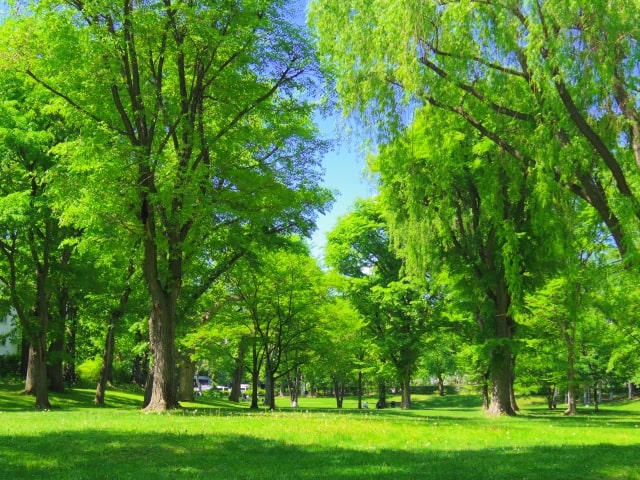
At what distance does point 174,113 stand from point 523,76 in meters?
9.65

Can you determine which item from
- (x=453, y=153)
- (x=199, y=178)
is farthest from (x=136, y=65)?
(x=453, y=153)

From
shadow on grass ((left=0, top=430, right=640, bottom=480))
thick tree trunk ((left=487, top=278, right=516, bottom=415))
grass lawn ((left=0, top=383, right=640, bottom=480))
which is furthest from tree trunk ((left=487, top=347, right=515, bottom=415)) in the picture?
shadow on grass ((left=0, top=430, right=640, bottom=480))

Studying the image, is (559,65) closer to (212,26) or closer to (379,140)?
(379,140)

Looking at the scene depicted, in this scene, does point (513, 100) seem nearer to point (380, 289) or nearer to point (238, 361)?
point (380, 289)

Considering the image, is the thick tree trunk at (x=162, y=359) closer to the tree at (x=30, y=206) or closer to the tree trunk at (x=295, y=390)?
the tree at (x=30, y=206)

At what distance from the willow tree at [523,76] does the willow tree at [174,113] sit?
3.44 meters

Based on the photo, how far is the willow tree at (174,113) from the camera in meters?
15.0

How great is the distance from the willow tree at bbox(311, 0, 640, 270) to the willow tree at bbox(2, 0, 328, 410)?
11.3 ft

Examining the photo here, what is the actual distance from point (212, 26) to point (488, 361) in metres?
15.8

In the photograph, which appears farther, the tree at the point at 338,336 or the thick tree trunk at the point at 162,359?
the tree at the point at 338,336

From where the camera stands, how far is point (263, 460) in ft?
26.8

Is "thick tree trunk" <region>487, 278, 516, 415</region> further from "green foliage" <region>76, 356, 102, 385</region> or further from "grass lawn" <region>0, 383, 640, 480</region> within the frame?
"green foliage" <region>76, 356, 102, 385</region>

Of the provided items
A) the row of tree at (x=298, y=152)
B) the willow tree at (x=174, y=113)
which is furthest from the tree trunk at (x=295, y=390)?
the willow tree at (x=174, y=113)

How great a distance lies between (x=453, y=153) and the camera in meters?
19.8
